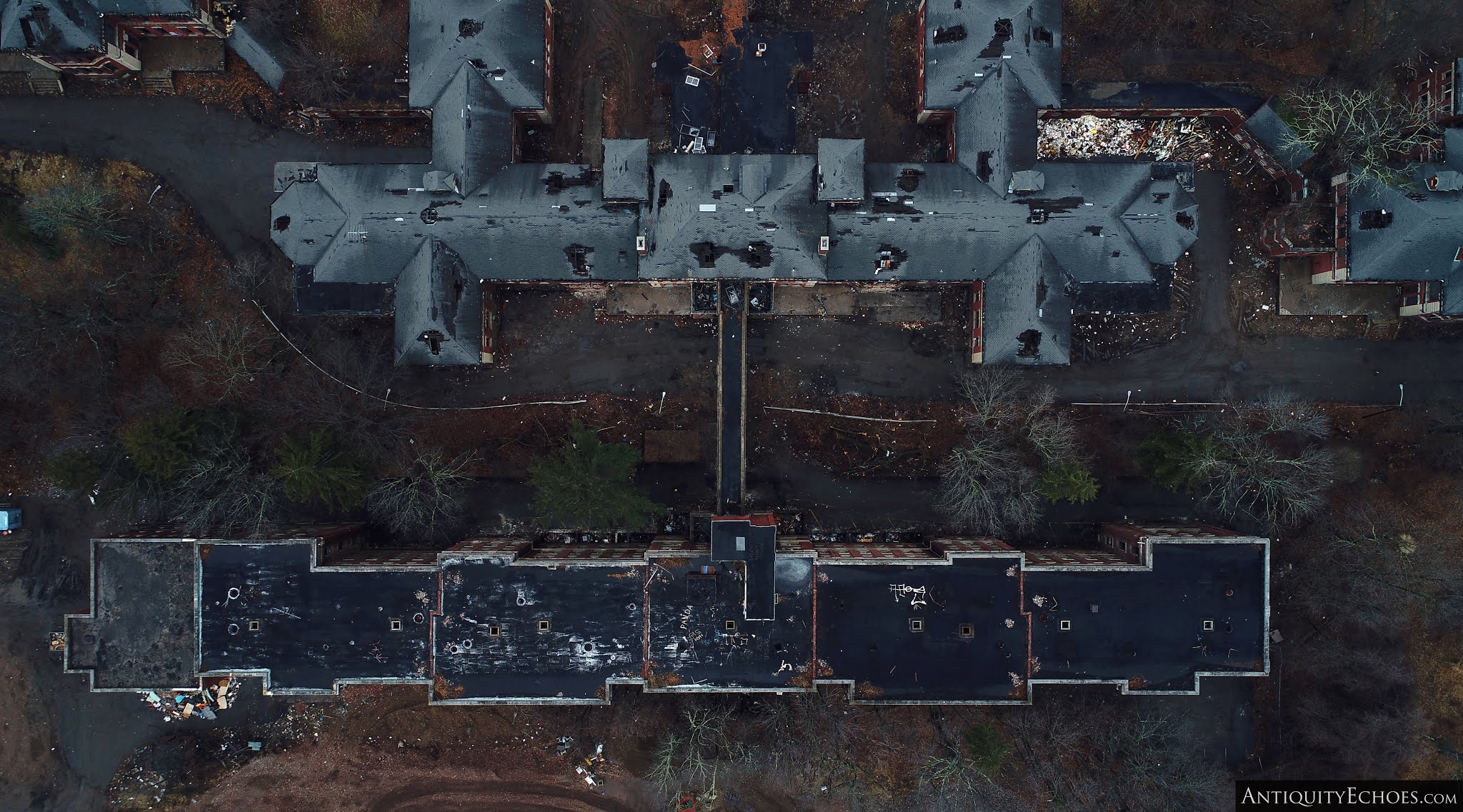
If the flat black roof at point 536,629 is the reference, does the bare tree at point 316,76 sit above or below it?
above

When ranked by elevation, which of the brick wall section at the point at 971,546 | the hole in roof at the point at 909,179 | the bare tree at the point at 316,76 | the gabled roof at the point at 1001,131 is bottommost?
the brick wall section at the point at 971,546

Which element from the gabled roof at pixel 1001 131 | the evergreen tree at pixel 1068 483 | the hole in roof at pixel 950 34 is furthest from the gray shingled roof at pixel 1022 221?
the evergreen tree at pixel 1068 483

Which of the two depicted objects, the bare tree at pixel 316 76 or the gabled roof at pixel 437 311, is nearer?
the gabled roof at pixel 437 311

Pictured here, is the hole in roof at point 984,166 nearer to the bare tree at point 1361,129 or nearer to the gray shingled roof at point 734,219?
the gray shingled roof at point 734,219

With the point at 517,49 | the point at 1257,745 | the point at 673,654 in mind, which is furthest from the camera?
the point at 1257,745

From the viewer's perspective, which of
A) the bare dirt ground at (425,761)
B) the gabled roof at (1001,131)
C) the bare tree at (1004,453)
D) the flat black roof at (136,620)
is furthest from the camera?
the bare dirt ground at (425,761)

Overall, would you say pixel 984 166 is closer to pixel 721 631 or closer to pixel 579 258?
pixel 579 258

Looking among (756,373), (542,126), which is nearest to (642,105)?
(542,126)

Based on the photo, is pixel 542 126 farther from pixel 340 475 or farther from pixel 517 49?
pixel 340 475
